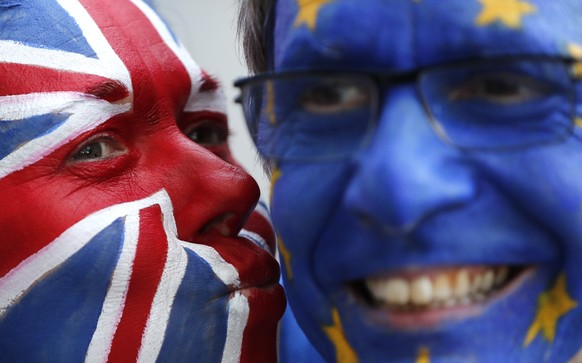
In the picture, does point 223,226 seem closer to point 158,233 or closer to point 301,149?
point 158,233

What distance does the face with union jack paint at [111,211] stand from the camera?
4.18 feet

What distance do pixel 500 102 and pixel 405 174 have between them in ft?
0.54

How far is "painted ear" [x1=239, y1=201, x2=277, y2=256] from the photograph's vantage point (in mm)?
1589

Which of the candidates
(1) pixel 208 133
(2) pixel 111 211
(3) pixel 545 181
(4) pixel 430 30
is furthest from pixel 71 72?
(3) pixel 545 181

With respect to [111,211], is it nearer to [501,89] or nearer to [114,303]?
[114,303]

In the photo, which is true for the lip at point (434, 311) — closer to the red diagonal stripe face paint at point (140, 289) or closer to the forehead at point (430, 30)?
the forehead at point (430, 30)

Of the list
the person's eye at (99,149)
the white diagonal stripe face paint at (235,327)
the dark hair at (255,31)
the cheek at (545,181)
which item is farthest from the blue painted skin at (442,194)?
the person's eye at (99,149)

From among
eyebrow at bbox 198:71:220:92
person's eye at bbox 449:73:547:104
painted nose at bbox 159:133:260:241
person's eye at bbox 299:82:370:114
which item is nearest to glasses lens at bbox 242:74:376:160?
person's eye at bbox 299:82:370:114

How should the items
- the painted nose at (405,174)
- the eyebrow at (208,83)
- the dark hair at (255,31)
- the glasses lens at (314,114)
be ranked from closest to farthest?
1. the painted nose at (405,174)
2. the glasses lens at (314,114)
3. the dark hair at (255,31)
4. the eyebrow at (208,83)

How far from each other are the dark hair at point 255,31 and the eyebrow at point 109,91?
231mm

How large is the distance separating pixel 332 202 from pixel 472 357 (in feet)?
0.90

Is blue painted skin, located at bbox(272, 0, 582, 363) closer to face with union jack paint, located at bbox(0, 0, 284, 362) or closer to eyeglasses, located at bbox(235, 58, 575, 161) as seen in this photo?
eyeglasses, located at bbox(235, 58, 575, 161)

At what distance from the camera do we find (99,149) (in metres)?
1.39

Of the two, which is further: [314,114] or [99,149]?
[99,149]
